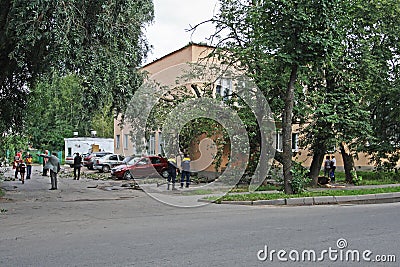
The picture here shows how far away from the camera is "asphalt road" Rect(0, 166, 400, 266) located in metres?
6.60

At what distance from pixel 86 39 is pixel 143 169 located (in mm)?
15048

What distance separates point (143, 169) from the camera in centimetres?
2648

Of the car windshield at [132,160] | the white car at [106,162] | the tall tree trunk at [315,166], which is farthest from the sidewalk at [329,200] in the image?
the white car at [106,162]

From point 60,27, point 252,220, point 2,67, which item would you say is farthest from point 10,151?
point 252,220

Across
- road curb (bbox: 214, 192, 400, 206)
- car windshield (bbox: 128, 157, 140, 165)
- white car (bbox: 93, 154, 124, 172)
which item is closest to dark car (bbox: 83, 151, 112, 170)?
white car (bbox: 93, 154, 124, 172)

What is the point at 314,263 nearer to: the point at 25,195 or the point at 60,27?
the point at 60,27

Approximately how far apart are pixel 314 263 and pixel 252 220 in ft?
13.6

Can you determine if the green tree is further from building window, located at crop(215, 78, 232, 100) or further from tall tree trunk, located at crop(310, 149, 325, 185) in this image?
tall tree trunk, located at crop(310, 149, 325, 185)

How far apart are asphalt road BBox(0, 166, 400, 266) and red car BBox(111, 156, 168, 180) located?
12597 mm

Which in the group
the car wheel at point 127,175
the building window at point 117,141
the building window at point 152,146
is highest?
the building window at point 117,141

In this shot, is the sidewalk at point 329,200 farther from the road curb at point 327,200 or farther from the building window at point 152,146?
the building window at point 152,146

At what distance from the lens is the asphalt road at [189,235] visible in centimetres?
660

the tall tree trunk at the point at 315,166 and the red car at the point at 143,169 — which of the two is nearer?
the tall tree trunk at the point at 315,166

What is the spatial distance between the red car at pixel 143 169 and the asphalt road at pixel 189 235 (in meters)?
12.6
